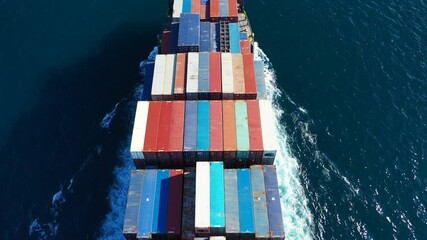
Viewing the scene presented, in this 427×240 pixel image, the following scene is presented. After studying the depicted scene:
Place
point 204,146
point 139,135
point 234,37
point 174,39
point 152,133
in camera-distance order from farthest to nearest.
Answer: point 174,39
point 234,37
point 152,133
point 139,135
point 204,146

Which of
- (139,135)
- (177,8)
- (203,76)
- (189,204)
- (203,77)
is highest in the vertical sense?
(177,8)

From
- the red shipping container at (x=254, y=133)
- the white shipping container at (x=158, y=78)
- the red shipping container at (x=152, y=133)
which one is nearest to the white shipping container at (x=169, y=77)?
the white shipping container at (x=158, y=78)

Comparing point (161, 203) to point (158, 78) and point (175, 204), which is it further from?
point (158, 78)

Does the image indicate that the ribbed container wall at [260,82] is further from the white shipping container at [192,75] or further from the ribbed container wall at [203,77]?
the white shipping container at [192,75]

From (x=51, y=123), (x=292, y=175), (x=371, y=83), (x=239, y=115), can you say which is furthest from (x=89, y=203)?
(x=371, y=83)

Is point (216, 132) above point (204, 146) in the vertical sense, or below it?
above

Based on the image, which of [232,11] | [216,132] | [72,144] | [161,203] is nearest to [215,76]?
[216,132]

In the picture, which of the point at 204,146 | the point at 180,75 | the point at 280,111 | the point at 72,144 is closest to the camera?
the point at 204,146

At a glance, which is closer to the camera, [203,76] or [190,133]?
[190,133]
